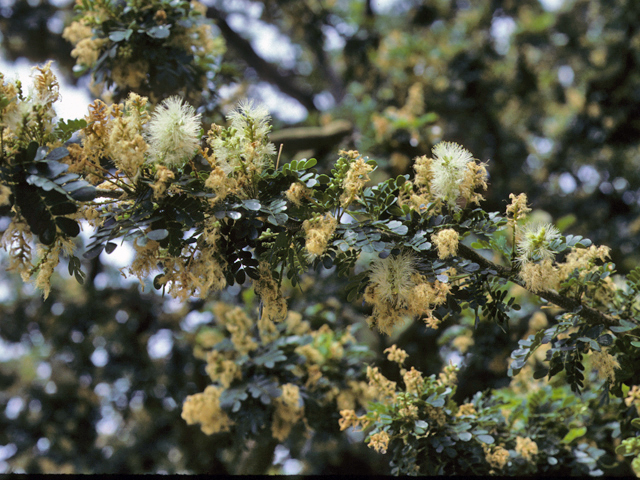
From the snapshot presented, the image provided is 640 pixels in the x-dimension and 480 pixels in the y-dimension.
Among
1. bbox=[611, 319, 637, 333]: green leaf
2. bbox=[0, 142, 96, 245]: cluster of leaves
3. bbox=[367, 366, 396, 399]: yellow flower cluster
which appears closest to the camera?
bbox=[0, 142, 96, 245]: cluster of leaves

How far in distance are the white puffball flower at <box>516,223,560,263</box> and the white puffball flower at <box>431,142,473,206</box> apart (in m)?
0.26

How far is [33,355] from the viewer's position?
A: 709 cm

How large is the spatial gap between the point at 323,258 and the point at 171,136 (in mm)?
602

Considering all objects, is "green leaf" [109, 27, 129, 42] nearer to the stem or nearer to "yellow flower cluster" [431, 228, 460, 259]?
"yellow flower cluster" [431, 228, 460, 259]

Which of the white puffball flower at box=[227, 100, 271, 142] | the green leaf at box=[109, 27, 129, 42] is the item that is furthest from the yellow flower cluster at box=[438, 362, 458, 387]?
the green leaf at box=[109, 27, 129, 42]

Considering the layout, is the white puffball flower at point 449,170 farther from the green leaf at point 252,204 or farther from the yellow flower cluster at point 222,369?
the yellow flower cluster at point 222,369

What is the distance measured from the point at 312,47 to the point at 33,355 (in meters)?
5.36

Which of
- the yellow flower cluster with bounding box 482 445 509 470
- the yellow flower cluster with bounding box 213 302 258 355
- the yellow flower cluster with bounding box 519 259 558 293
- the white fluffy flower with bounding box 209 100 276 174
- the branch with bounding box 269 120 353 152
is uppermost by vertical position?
the white fluffy flower with bounding box 209 100 276 174

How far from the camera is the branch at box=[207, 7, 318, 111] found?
5.74 meters

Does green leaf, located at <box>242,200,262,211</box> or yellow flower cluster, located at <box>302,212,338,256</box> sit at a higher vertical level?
green leaf, located at <box>242,200,262,211</box>

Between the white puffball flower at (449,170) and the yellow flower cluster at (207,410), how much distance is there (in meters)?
1.61

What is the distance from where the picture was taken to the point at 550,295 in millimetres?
1780

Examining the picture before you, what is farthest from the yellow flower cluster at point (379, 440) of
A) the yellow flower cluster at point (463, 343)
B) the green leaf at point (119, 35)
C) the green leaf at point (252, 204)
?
the green leaf at point (119, 35)

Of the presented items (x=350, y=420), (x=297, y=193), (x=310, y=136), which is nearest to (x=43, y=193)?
(x=297, y=193)
